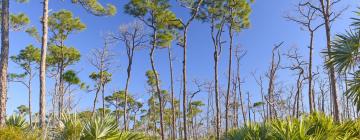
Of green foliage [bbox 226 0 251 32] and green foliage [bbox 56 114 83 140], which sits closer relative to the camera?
green foliage [bbox 56 114 83 140]

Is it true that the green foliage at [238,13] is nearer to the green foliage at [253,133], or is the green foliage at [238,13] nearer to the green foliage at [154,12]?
the green foliage at [154,12]

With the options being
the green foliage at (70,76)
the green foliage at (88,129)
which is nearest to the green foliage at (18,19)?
the green foliage at (70,76)

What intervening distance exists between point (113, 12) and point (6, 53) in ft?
20.0

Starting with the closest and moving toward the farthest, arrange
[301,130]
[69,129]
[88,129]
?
[301,130]
[69,129]
[88,129]

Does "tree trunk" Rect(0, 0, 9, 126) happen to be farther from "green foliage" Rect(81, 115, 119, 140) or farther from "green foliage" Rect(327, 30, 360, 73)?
"green foliage" Rect(327, 30, 360, 73)

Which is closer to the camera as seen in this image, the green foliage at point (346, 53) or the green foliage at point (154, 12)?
the green foliage at point (346, 53)

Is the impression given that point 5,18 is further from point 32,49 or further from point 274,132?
point 32,49

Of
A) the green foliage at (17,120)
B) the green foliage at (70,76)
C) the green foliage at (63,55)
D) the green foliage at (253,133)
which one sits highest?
the green foliage at (63,55)

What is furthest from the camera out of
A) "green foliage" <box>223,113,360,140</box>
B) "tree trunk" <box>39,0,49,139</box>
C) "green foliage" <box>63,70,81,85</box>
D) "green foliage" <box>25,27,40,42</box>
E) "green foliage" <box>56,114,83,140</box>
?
"green foliage" <box>63,70,81,85</box>

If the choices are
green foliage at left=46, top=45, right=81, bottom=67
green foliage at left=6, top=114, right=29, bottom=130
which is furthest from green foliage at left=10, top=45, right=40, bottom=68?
green foliage at left=6, top=114, right=29, bottom=130

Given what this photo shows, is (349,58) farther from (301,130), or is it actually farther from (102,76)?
(102,76)

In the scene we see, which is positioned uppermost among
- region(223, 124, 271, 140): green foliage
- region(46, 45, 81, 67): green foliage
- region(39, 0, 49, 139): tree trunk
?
region(46, 45, 81, 67): green foliage

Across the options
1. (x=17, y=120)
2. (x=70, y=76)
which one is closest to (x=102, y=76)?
(x=70, y=76)

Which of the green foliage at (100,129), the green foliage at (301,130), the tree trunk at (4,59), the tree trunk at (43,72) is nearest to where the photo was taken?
the green foliage at (301,130)
